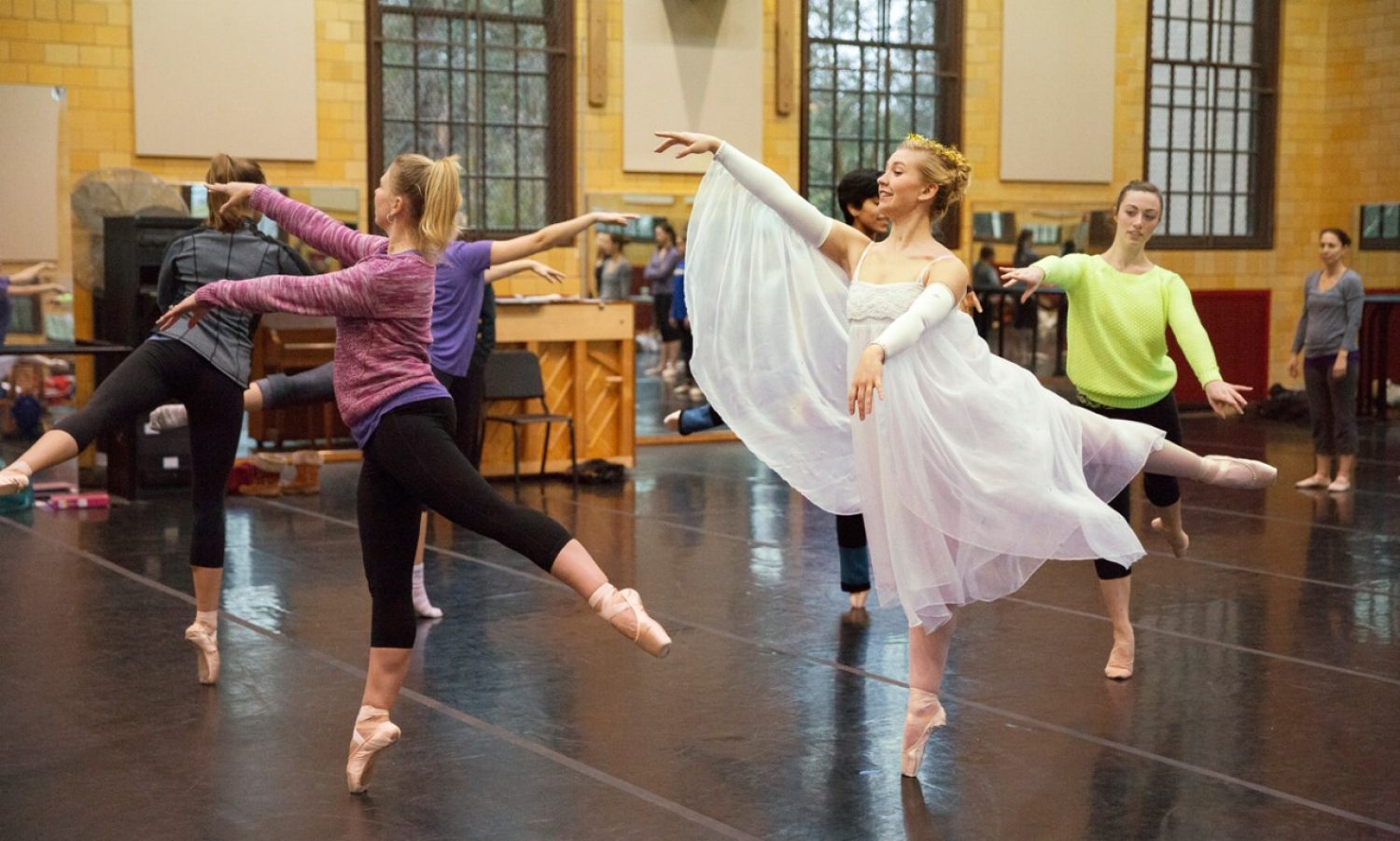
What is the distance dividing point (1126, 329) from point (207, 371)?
9.18 feet

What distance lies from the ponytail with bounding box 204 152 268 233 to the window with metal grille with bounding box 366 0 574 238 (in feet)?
22.8

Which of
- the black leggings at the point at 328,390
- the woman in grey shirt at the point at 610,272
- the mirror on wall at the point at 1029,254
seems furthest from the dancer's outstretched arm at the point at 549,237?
the mirror on wall at the point at 1029,254

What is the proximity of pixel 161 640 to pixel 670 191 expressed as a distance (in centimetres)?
777

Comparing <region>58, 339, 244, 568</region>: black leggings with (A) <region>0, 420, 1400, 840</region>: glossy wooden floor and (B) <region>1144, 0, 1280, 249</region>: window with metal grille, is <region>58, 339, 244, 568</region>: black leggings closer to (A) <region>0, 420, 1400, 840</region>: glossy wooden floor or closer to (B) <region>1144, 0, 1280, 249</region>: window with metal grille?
(A) <region>0, 420, 1400, 840</region>: glossy wooden floor

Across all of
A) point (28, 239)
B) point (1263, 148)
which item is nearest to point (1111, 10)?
point (1263, 148)

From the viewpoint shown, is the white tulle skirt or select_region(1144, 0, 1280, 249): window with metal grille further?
select_region(1144, 0, 1280, 249): window with metal grille

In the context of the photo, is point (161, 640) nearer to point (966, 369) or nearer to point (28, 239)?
point (966, 369)

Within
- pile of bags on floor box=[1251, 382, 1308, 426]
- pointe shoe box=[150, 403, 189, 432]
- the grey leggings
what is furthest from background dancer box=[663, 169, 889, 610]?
pile of bags on floor box=[1251, 382, 1308, 426]

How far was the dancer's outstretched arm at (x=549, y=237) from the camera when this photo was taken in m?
4.76

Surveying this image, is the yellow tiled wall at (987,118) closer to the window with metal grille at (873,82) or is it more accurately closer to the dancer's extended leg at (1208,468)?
the window with metal grille at (873,82)

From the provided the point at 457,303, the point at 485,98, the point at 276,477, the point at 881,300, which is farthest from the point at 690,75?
the point at 881,300

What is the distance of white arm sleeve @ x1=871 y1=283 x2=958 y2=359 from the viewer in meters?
3.81

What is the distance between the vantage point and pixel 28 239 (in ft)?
31.9

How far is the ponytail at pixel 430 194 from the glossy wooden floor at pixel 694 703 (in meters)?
1.35
